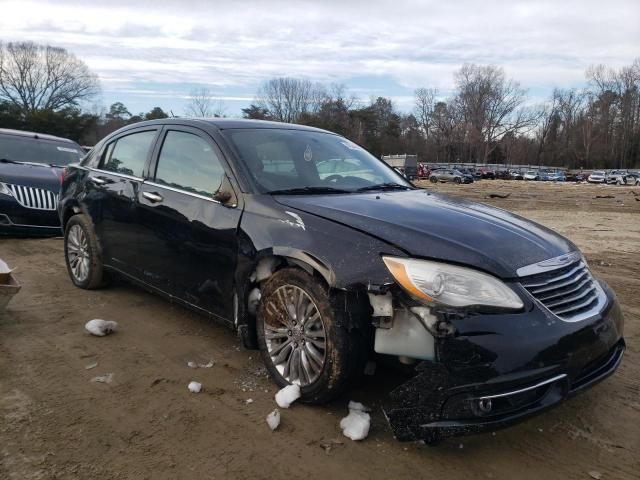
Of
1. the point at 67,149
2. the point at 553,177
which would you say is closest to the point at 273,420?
the point at 67,149

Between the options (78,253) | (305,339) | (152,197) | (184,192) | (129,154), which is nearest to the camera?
(305,339)

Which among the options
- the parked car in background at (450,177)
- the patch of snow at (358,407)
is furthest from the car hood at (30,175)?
the parked car in background at (450,177)

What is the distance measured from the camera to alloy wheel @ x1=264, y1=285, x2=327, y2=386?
A: 9.66 feet

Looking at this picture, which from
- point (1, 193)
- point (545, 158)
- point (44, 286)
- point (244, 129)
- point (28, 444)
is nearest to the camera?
point (28, 444)

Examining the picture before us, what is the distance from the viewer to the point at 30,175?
25.5 ft

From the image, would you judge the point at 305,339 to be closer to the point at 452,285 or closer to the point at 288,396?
the point at 288,396

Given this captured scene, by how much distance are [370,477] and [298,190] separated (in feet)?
5.95

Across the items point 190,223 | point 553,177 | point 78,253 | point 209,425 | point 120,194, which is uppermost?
point 120,194

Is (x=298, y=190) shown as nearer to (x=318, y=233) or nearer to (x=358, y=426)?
(x=318, y=233)

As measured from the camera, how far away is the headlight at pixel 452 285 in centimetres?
252

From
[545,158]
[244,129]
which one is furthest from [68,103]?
[244,129]

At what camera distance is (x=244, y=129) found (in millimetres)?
3980

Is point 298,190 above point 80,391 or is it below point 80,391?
above

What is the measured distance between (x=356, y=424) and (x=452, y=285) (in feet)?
3.02
